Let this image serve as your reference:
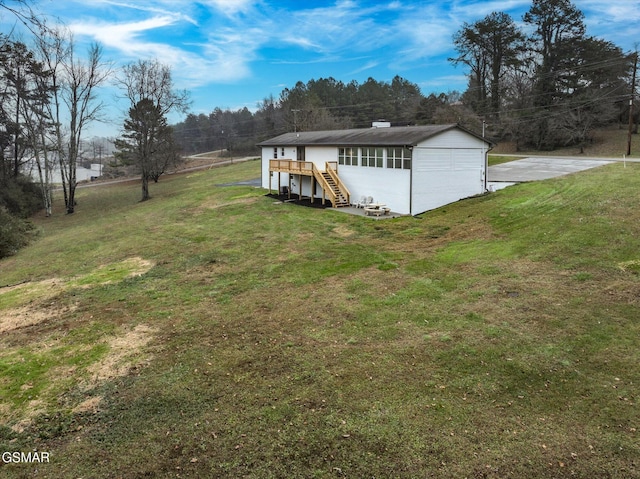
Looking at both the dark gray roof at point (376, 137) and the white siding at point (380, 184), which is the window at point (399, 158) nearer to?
the white siding at point (380, 184)

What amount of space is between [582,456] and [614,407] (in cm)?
132

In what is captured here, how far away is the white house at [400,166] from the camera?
21.8m

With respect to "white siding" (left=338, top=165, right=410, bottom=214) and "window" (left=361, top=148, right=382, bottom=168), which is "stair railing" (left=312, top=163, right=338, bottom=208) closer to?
"white siding" (left=338, top=165, right=410, bottom=214)

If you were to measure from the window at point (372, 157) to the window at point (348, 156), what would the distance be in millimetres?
760

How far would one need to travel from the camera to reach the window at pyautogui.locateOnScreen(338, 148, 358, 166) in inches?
992

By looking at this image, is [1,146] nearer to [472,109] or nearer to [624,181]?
[624,181]

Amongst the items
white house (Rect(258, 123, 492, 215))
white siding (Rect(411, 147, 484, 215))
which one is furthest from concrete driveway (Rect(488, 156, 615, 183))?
white house (Rect(258, 123, 492, 215))

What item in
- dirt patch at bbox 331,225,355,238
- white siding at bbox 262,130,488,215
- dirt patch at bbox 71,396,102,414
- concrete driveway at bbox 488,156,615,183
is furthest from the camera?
concrete driveway at bbox 488,156,615,183

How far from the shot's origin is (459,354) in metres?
7.54

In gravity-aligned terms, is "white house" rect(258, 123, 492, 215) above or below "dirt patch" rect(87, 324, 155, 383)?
above

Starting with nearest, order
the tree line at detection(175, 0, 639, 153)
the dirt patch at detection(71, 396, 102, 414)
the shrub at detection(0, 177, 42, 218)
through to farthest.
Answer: the dirt patch at detection(71, 396, 102, 414) → the shrub at detection(0, 177, 42, 218) → the tree line at detection(175, 0, 639, 153)

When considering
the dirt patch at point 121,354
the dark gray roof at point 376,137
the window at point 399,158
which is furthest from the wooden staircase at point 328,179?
the dirt patch at point 121,354

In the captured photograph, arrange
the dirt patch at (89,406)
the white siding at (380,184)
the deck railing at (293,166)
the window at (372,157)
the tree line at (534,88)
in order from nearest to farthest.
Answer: the dirt patch at (89,406) < the white siding at (380,184) < the window at (372,157) < the deck railing at (293,166) < the tree line at (534,88)

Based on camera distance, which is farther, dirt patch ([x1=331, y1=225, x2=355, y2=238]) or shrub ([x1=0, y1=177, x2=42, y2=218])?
shrub ([x1=0, y1=177, x2=42, y2=218])
